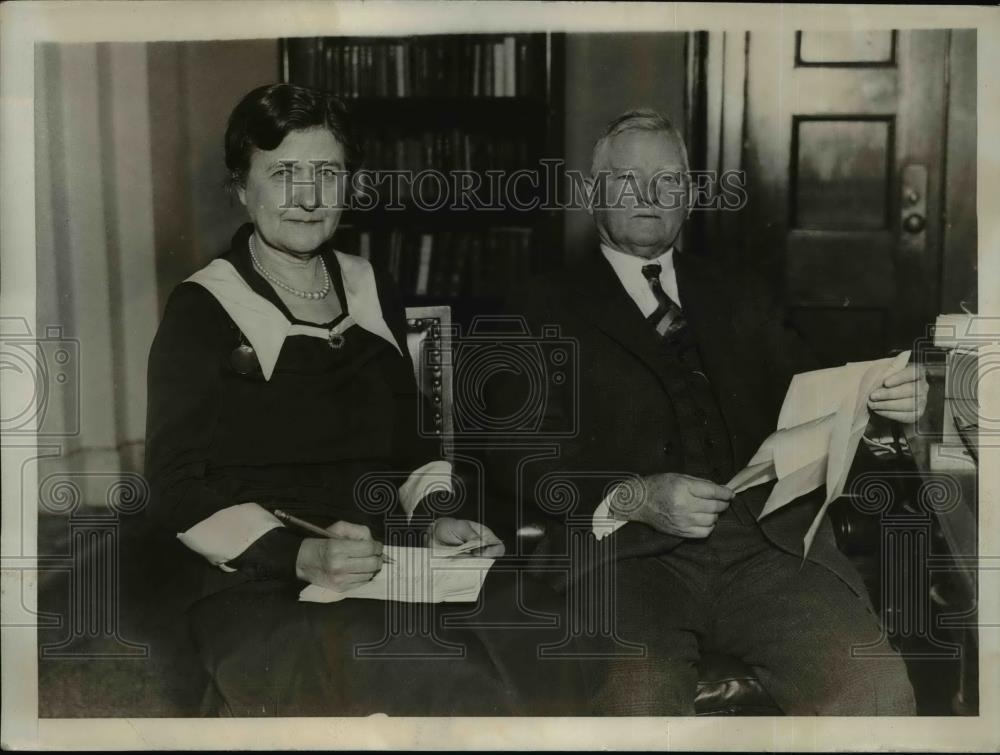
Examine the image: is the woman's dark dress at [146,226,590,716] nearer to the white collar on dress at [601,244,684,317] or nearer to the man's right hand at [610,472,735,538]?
the man's right hand at [610,472,735,538]

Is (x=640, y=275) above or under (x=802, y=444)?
above

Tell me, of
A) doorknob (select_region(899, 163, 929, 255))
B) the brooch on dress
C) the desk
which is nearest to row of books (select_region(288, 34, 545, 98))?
the brooch on dress

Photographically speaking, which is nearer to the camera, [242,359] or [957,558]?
[242,359]

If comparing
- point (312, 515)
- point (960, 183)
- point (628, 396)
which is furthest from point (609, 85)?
point (312, 515)

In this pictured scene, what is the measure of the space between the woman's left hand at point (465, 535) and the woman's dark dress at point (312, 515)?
0.04 meters

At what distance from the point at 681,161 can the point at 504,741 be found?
1.54 metres

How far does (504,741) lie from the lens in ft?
8.92

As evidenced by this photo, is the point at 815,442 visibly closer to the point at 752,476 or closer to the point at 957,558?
the point at 752,476

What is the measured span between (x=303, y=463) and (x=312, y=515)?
0.13 metres

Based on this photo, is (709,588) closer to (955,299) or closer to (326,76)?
(955,299)

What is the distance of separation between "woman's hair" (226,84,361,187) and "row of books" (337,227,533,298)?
258 mm

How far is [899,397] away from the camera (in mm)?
2666

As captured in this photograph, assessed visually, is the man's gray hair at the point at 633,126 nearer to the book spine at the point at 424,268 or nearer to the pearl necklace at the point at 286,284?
the book spine at the point at 424,268

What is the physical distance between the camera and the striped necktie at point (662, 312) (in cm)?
267
